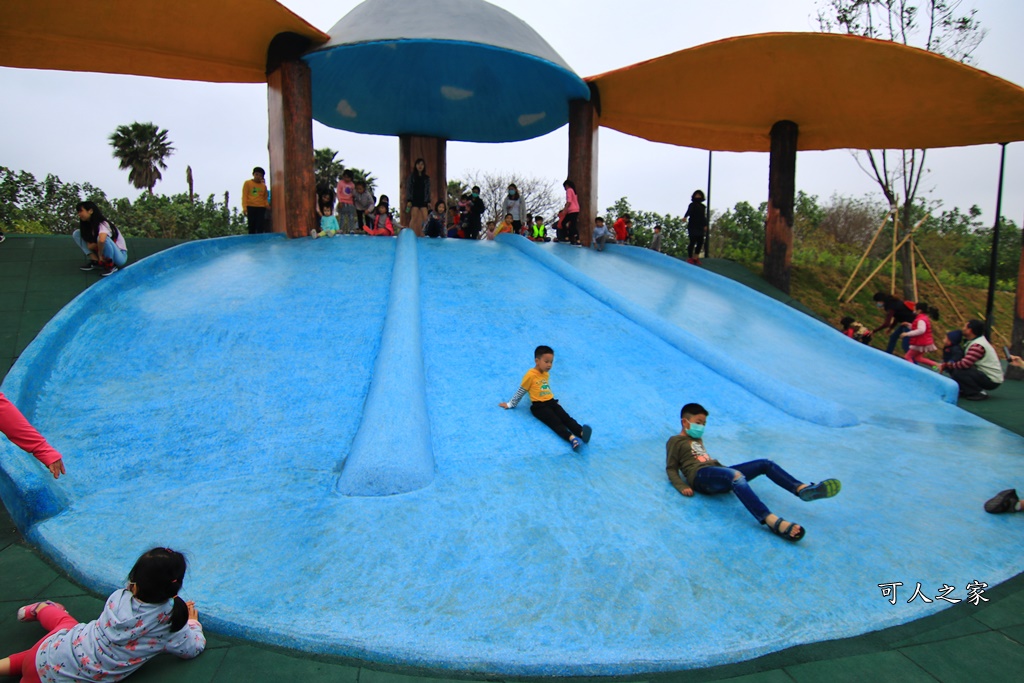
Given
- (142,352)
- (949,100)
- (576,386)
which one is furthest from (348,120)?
(949,100)

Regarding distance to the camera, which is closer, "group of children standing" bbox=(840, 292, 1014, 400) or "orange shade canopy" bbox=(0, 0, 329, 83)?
"group of children standing" bbox=(840, 292, 1014, 400)

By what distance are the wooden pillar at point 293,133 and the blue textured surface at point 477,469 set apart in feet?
5.77

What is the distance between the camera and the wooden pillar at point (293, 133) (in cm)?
916

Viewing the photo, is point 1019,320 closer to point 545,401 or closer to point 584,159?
point 584,159

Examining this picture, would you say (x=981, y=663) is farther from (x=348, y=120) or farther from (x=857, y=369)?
(x=348, y=120)

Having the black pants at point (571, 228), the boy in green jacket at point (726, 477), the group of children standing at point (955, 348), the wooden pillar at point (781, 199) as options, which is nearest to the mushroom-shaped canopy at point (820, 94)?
the wooden pillar at point (781, 199)

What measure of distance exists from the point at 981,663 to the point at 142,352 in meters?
6.17

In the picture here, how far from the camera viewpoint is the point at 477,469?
14.2 ft

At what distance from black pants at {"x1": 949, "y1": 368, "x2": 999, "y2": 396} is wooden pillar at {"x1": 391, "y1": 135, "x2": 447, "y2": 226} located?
376 inches

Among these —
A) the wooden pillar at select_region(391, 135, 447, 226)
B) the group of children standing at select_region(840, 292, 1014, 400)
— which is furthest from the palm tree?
the group of children standing at select_region(840, 292, 1014, 400)

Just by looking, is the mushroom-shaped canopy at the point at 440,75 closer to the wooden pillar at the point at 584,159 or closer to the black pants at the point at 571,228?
the wooden pillar at the point at 584,159

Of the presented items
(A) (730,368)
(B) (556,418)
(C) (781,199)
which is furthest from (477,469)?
(C) (781,199)

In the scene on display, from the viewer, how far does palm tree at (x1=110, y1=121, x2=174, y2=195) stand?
3600 centimetres

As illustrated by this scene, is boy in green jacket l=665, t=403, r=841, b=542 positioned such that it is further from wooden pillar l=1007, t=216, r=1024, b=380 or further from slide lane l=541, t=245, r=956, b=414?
wooden pillar l=1007, t=216, r=1024, b=380
